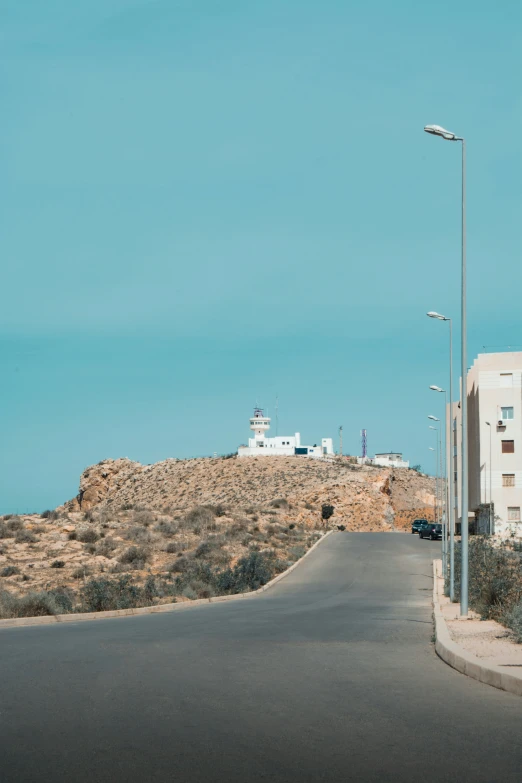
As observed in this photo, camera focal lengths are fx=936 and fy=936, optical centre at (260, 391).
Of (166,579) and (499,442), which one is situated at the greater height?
(499,442)

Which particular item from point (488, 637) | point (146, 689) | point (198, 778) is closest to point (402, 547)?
point (488, 637)

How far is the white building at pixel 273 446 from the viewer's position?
134750mm

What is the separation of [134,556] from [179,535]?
10.4 meters

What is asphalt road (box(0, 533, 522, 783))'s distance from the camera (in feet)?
20.9

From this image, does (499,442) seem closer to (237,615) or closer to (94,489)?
(237,615)

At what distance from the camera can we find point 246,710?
8.55 metres

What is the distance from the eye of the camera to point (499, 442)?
70.3 m

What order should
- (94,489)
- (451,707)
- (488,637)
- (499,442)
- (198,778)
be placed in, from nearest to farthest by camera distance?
(198,778), (451,707), (488,637), (499,442), (94,489)

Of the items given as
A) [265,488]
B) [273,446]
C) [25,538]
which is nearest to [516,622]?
[25,538]

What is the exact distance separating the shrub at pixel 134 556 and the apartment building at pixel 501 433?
114 ft

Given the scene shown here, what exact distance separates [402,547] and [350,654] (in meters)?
47.0

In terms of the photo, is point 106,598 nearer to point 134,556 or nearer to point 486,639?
point 486,639

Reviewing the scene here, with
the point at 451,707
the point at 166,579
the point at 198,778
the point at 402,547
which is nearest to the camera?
the point at 198,778

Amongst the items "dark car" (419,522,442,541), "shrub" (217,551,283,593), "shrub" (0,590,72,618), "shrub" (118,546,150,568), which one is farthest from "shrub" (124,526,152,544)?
"dark car" (419,522,442,541)
